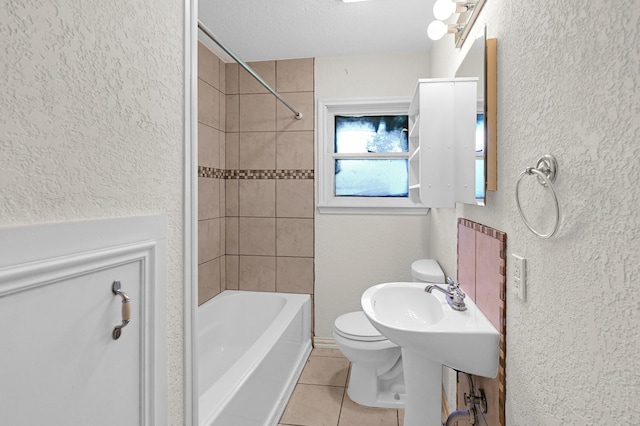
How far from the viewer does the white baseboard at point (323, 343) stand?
2.86 meters

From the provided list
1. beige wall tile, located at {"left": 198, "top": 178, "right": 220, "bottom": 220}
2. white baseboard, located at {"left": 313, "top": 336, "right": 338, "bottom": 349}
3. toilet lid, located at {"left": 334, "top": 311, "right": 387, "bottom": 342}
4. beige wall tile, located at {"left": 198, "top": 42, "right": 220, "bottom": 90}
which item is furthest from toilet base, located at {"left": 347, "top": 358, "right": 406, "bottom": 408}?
beige wall tile, located at {"left": 198, "top": 42, "right": 220, "bottom": 90}

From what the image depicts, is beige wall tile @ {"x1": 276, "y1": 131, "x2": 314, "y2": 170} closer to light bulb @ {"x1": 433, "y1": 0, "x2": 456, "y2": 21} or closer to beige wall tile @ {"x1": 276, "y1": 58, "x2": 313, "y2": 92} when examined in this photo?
beige wall tile @ {"x1": 276, "y1": 58, "x2": 313, "y2": 92}

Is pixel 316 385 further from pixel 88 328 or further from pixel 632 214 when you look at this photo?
pixel 632 214

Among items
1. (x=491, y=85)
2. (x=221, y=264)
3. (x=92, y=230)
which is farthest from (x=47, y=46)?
(x=221, y=264)

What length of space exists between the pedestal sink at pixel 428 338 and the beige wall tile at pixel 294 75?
187cm

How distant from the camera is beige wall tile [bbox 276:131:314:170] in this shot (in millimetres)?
Answer: 2824

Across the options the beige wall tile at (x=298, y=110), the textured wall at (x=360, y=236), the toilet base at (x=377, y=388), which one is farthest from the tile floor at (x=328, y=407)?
the beige wall tile at (x=298, y=110)

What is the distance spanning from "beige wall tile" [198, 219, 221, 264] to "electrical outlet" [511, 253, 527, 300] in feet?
6.95

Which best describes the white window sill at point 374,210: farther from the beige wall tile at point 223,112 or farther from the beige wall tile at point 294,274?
the beige wall tile at point 223,112

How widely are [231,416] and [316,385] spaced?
97 cm

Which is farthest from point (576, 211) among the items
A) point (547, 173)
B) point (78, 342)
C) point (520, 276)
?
point (78, 342)

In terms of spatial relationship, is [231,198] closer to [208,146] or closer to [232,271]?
[208,146]

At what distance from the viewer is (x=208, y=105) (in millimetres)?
2654

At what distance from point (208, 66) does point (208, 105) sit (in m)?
0.30
